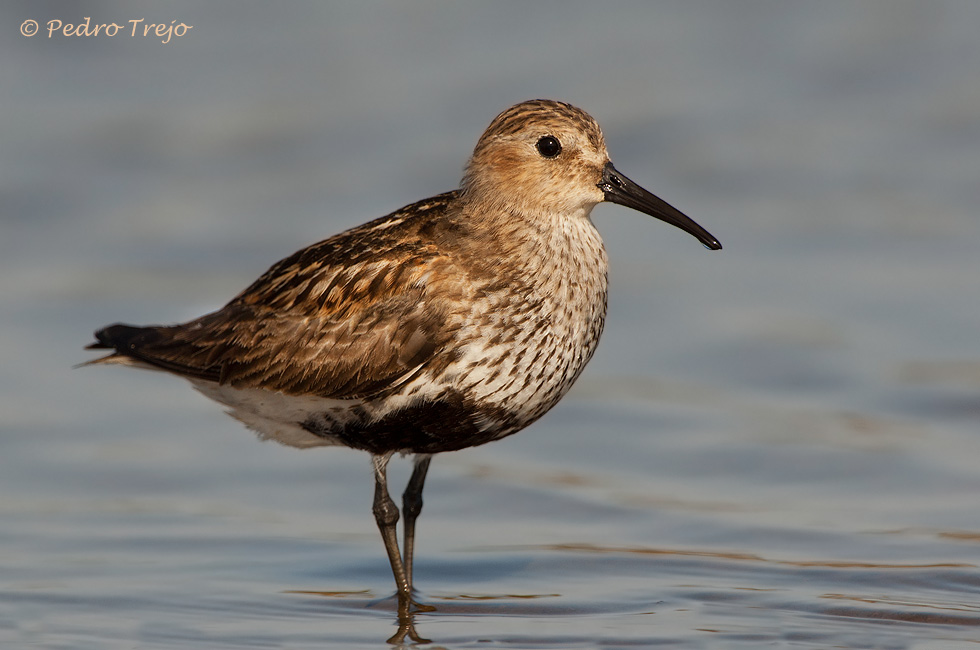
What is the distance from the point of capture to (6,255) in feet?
43.5

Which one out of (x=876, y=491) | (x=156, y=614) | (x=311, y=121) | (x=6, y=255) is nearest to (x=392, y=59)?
(x=311, y=121)

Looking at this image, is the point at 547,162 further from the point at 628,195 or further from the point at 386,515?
the point at 386,515

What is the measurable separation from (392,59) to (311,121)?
50.6 inches

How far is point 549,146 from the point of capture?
7.93 meters

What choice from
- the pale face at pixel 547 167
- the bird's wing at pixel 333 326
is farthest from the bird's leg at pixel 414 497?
the pale face at pixel 547 167

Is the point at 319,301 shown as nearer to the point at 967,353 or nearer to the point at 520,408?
the point at 520,408

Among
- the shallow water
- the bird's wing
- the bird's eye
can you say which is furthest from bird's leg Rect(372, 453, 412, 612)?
the bird's eye

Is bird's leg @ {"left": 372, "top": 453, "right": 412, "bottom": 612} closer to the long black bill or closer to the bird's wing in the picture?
the bird's wing

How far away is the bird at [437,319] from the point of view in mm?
7461

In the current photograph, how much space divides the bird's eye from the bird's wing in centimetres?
81

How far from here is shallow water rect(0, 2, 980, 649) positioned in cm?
797

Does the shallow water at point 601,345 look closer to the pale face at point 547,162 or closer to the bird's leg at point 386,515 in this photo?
the bird's leg at point 386,515

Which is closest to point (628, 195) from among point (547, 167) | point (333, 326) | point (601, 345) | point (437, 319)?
point (547, 167)

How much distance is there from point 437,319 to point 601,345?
4.41 metres
